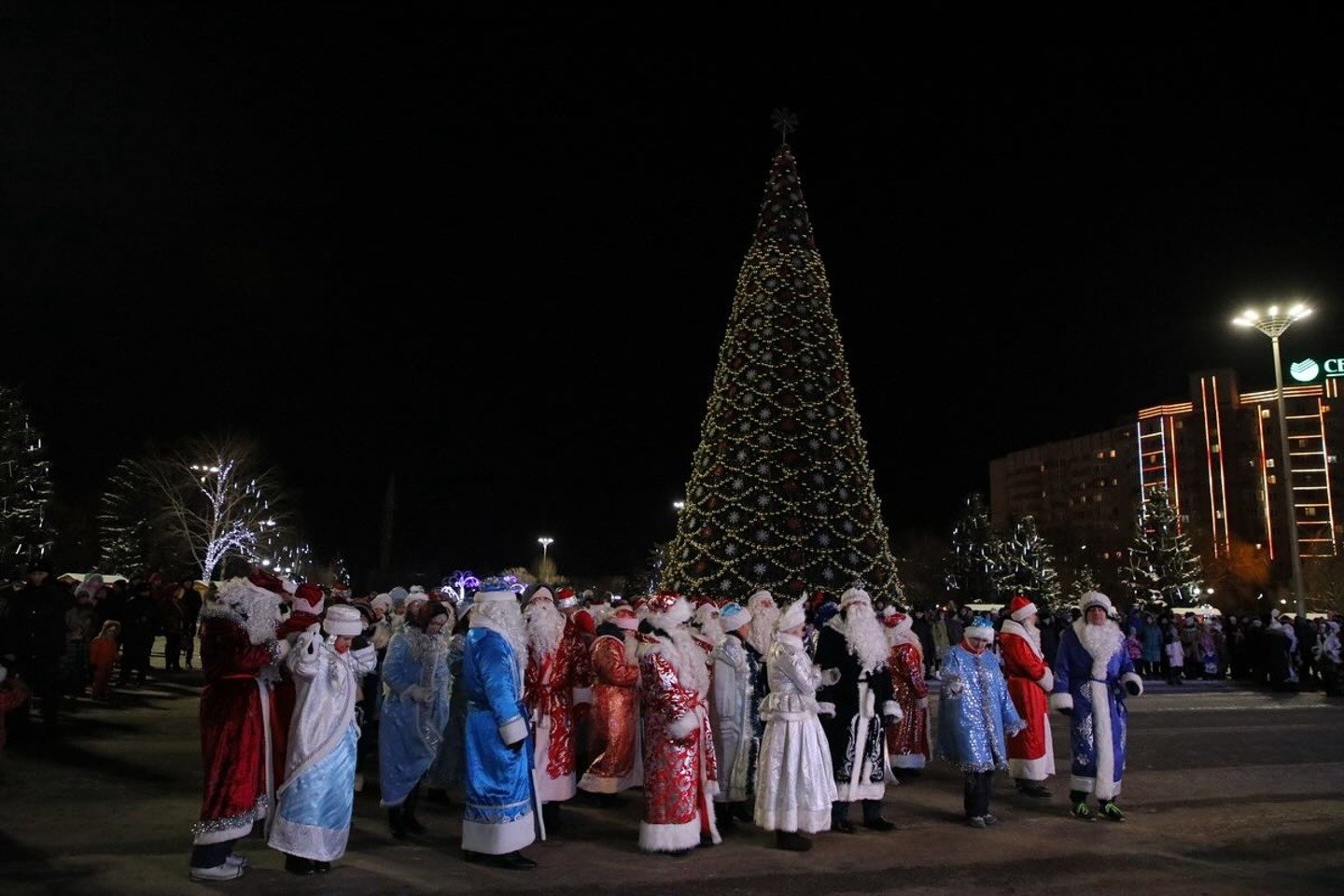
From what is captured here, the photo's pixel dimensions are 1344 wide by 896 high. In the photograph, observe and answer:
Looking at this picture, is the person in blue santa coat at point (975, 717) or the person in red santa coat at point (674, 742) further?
the person in blue santa coat at point (975, 717)

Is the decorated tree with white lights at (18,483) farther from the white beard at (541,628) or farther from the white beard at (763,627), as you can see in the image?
the white beard at (541,628)

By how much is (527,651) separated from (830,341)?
1570cm

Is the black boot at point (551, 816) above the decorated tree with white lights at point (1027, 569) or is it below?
below

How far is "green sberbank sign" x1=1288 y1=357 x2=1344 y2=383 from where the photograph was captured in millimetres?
27391

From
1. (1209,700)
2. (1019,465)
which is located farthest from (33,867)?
(1019,465)

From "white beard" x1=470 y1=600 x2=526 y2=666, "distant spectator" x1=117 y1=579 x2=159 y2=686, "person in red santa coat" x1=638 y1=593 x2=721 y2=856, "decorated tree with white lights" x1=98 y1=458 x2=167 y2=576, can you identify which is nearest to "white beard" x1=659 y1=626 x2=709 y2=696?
"person in red santa coat" x1=638 y1=593 x2=721 y2=856

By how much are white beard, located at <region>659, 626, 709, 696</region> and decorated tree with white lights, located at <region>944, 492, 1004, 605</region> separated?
147ft

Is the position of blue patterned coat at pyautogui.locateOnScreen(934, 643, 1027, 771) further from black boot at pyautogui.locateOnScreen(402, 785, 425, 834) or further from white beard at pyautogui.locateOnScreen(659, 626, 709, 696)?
black boot at pyautogui.locateOnScreen(402, 785, 425, 834)

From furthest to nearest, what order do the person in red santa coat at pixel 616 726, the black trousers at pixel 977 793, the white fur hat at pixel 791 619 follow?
the person in red santa coat at pixel 616 726, the black trousers at pixel 977 793, the white fur hat at pixel 791 619

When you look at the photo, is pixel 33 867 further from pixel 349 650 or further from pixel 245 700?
pixel 349 650

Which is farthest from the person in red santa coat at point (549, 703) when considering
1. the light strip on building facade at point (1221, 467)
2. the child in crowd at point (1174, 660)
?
the light strip on building facade at point (1221, 467)

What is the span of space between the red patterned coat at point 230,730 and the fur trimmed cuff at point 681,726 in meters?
2.77

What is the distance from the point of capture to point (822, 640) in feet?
26.3

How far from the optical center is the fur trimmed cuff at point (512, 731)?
6.34 meters
